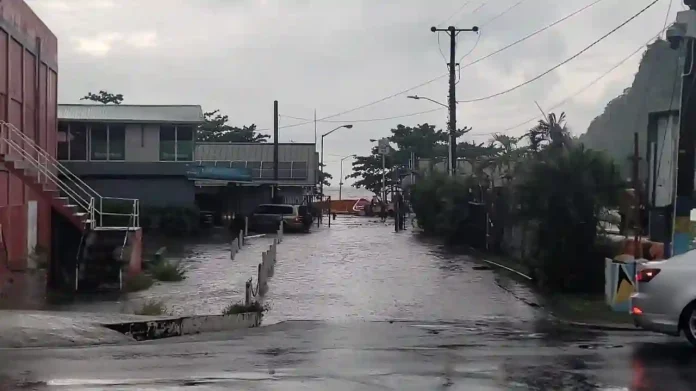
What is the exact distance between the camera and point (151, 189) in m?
47.3

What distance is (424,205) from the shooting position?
46062 mm

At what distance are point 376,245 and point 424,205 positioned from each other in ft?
27.5

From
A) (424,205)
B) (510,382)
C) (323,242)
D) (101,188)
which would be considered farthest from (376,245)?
(510,382)

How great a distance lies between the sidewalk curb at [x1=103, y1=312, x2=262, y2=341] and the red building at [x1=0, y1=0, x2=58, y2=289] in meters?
6.03

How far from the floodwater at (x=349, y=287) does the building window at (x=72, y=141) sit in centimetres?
1440

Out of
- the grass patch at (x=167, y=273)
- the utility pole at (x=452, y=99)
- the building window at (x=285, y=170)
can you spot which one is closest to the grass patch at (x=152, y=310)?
the grass patch at (x=167, y=273)

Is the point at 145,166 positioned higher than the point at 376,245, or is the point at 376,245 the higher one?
the point at 145,166

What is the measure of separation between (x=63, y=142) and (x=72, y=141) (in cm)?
56

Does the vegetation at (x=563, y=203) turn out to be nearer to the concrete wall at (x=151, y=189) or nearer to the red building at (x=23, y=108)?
the red building at (x=23, y=108)

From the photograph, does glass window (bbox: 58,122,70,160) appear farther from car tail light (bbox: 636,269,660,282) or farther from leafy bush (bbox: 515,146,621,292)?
car tail light (bbox: 636,269,660,282)

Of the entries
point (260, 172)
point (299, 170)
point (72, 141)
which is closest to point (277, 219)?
point (72, 141)

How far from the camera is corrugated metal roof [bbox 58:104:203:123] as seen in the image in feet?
151

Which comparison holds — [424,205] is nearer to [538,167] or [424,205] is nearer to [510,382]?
[538,167]

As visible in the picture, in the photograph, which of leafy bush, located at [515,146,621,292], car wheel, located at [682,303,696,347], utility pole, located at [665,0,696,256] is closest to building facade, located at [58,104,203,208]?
leafy bush, located at [515,146,621,292]
